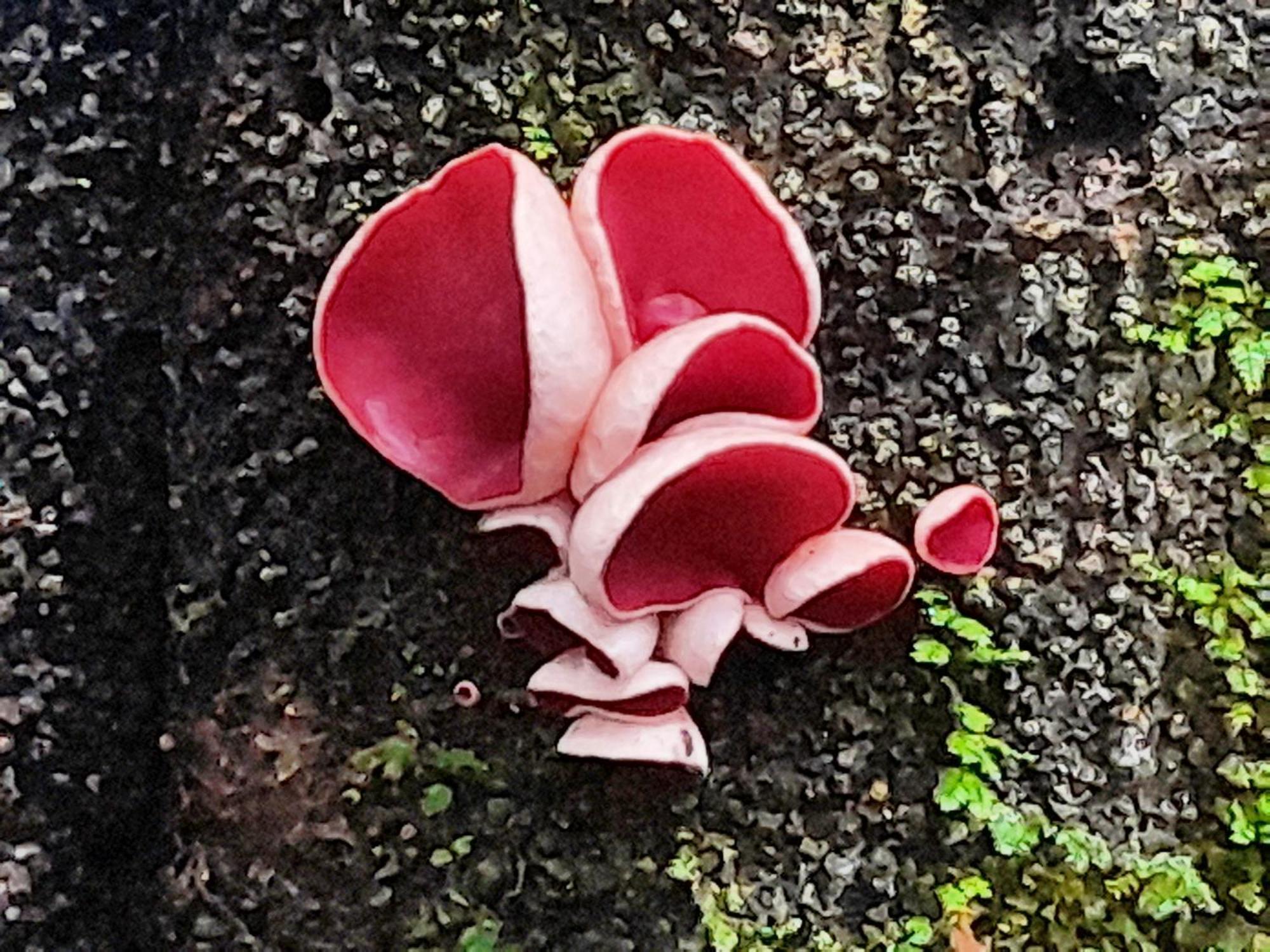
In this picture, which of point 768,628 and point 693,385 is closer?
point 693,385

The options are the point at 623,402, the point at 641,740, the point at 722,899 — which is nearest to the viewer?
the point at 623,402

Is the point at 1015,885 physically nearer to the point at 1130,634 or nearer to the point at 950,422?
the point at 1130,634

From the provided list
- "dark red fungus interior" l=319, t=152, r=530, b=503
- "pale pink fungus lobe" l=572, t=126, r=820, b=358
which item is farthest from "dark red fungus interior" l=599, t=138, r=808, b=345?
"dark red fungus interior" l=319, t=152, r=530, b=503

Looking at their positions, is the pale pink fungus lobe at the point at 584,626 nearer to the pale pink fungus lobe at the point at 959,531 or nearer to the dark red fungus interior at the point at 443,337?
the dark red fungus interior at the point at 443,337

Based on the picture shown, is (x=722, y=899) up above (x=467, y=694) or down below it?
below

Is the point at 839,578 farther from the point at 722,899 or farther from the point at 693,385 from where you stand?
the point at 722,899

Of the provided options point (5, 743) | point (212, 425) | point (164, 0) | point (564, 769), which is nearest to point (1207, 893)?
point (564, 769)

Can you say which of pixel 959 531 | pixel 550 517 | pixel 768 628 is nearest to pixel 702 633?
pixel 768 628
